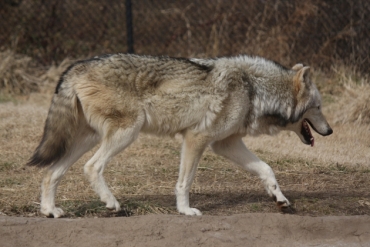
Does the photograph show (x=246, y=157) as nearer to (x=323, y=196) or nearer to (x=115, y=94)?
(x=323, y=196)

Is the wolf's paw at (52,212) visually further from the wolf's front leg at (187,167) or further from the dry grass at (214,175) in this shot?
the wolf's front leg at (187,167)

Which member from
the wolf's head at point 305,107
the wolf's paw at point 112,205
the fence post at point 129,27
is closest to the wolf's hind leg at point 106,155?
the wolf's paw at point 112,205

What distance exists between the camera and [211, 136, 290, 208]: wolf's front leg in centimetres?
557

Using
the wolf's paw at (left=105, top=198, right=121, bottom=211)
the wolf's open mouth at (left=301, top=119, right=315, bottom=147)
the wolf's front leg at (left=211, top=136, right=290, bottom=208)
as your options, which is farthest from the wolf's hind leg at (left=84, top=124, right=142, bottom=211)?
the wolf's open mouth at (left=301, top=119, right=315, bottom=147)

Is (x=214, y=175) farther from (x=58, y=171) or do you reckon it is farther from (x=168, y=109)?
(x=58, y=171)

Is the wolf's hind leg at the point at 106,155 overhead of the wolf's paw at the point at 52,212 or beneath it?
overhead

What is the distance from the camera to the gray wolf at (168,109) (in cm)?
520

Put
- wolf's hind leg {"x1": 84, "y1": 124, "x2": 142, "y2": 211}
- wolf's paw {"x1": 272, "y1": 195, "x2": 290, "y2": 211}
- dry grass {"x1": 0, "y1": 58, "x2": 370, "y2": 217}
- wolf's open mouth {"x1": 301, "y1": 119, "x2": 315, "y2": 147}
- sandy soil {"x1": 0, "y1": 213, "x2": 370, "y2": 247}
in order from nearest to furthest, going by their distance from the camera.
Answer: sandy soil {"x1": 0, "y1": 213, "x2": 370, "y2": 247}
wolf's hind leg {"x1": 84, "y1": 124, "x2": 142, "y2": 211}
wolf's paw {"x1": 272, "y1": 195, "x2": 290, "y2": 211}
dry grass {"x1": 0, "y1": 58, "x2": 370, "y2": 217}
wolf's open mouth {"x1": 301, "y1": 119, "x2": 315, "y2": 147}

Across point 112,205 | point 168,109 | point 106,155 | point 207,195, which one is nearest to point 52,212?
point 112,205

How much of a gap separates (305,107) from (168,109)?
1.29 metres

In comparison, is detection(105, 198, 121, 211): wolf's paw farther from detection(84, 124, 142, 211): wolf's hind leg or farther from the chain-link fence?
the chain-link fence

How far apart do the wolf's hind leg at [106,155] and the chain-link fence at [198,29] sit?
653 centimetres

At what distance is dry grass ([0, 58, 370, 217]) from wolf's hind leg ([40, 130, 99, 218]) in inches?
7.6

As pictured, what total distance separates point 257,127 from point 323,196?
95cm
